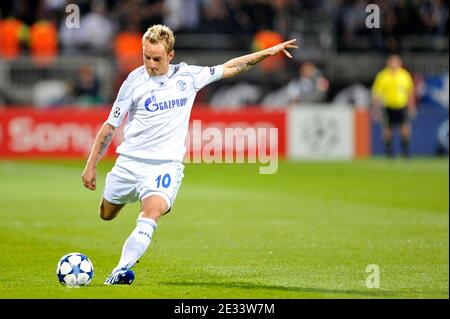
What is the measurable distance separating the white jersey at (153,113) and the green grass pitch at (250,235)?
114cm

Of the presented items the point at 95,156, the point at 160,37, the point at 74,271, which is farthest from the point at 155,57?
the point at 74,271

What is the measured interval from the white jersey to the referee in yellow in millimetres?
17425

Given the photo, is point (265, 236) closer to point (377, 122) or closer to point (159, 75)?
point (159, 75)

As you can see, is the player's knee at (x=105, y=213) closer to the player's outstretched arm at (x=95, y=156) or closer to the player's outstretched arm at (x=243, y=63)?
the player's outstretched arm at (x=95, y=156)

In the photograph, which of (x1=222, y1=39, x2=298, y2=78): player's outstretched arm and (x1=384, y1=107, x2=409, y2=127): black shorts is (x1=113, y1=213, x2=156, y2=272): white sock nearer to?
(x1=222, y1=39, x2=298, y2=78): player's outstretched arm

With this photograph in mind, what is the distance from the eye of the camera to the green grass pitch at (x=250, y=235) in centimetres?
901

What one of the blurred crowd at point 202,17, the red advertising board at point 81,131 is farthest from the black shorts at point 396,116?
the blurred crowd at point 202,17

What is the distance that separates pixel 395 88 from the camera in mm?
26453

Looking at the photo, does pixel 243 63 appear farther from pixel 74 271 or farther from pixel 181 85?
pixel 74 271

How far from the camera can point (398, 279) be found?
9.55 metres

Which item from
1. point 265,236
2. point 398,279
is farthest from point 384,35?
point 398,279

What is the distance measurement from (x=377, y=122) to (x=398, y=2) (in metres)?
5.13

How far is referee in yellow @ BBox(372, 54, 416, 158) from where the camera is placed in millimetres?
26234

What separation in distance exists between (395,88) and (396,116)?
0.72 meters
